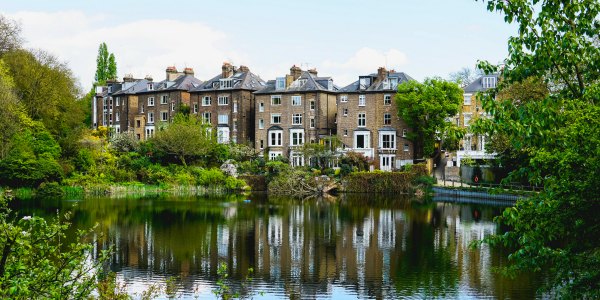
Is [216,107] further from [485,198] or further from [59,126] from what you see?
[485,198]

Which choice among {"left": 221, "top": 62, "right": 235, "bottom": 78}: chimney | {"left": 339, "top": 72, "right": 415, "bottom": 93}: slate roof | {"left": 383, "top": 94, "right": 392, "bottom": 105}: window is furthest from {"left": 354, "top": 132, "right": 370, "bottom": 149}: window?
{"left": 221, "top": 62, "right": 235, "bottom": 78}: chimney

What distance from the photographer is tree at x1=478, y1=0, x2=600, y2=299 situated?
10.7m

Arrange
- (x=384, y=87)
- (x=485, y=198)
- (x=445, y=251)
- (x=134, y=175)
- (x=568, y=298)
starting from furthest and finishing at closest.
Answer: (x=384, y=87)
(x=134, y=175)
(x=485, y=198)
(x=445, y=251)
(x=568, y=298)

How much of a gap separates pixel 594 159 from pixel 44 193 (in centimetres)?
5066

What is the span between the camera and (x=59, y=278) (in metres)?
9.61

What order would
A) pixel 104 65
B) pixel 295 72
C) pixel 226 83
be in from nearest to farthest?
1. pixel 295 72
2. pixel 226 83
3. pixel 104 65

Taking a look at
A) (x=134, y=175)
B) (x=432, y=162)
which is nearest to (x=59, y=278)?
(x=134, y=175)

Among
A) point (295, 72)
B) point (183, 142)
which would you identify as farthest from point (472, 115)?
point (183, 142)

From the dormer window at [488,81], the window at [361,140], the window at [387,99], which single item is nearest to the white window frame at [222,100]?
the window at [361,140]

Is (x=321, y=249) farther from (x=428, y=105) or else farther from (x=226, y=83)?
(x=226, y=83)

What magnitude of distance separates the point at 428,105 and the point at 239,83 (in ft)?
76.4

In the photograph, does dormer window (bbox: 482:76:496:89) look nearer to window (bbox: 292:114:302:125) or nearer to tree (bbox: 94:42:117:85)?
window (bbox: 292:114:302:125)

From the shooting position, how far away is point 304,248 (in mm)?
29688

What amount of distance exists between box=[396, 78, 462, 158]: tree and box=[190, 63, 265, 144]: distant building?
60.4 ft
